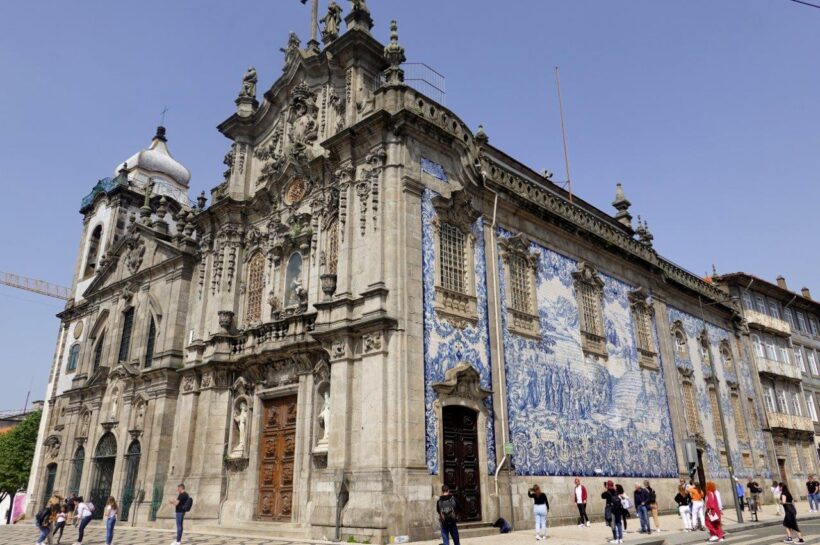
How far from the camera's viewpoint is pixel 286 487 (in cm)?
1847

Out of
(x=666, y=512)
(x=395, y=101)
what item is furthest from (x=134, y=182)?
(x=666, y=512)

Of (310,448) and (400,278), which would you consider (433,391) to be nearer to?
(400,278)

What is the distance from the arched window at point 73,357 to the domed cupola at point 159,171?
10.8 metres

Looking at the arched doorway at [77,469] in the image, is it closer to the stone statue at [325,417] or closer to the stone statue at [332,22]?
the stone statue at [325,417]

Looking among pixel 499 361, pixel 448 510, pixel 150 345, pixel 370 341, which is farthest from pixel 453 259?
pixel 150 345

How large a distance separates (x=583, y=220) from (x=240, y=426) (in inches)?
601

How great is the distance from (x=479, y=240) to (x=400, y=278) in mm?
4128

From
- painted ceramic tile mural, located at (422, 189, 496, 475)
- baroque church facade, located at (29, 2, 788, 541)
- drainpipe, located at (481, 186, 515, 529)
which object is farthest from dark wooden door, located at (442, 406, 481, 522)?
drainpipe, located at (481, 186, 515, 529)

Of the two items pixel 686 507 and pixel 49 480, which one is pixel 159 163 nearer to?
pixel 49 480

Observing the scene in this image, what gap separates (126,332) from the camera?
94.1 ft

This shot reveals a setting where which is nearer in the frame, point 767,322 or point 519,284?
point 519,284

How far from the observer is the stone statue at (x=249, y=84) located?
2602cm

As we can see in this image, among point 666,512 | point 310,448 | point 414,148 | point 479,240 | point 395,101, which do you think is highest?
point 395,101

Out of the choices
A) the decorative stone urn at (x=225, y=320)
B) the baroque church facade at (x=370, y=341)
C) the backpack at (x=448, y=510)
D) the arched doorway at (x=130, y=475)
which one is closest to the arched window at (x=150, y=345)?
the baroque church facade at (x=370, y=341)
